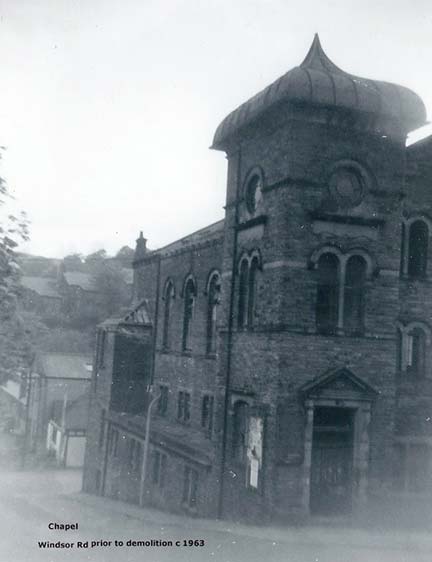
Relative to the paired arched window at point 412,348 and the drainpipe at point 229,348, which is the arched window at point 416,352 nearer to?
the paired arched window at point 412,348

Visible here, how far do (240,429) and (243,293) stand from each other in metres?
3.88

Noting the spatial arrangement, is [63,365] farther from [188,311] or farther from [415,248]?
[415,248]

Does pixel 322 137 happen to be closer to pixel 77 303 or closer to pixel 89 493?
pixel 89 493

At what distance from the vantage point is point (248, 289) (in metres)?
18.2

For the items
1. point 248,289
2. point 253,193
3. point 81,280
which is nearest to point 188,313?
point 248,289

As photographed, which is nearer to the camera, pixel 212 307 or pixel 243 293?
pixel 243 293

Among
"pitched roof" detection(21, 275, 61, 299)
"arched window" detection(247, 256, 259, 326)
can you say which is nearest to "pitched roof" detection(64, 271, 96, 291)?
"pitched roof" detection(21, 275, 61, 299)

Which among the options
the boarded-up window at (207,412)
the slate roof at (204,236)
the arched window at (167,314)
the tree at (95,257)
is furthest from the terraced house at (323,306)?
the tree at (95,257)

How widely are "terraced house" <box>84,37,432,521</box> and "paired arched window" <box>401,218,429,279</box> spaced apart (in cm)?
→ 4

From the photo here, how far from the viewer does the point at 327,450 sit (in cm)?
1631

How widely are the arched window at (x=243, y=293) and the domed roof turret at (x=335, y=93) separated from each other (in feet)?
13.9

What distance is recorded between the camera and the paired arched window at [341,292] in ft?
54.5

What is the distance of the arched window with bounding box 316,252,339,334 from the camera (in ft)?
54.6

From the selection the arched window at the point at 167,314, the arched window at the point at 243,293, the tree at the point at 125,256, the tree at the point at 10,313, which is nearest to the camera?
the tree at the point at 10,313
